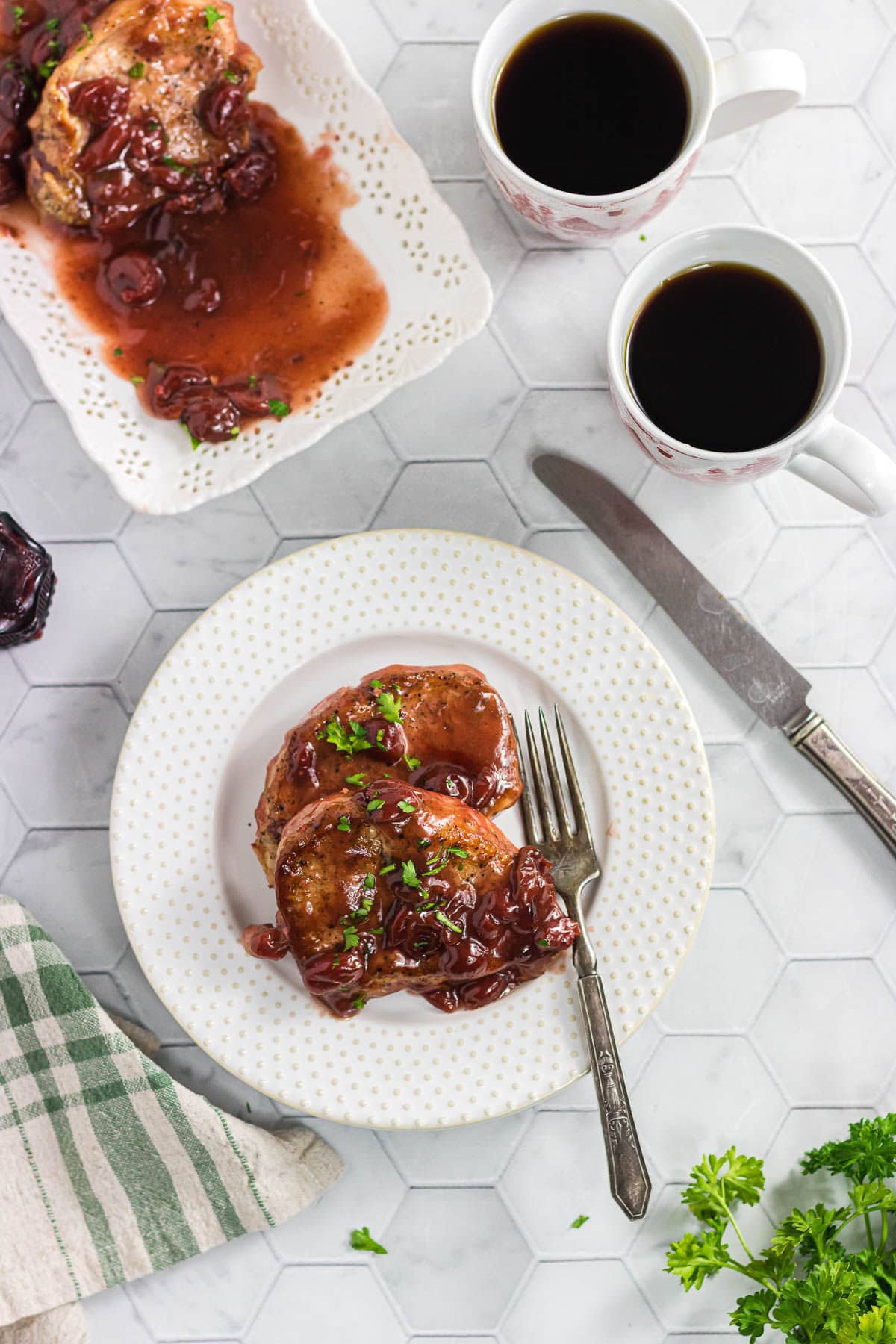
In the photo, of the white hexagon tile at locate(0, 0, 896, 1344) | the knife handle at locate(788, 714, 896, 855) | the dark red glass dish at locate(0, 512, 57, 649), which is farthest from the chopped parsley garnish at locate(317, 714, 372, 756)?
the knife handle at locate(788, 714, 896, 855)

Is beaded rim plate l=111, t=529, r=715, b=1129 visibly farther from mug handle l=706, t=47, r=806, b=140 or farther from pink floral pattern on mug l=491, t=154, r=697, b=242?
mug handle l=706, t=47, r=806, b=140

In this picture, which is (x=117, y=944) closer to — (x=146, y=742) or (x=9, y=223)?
(x=146, y=742)

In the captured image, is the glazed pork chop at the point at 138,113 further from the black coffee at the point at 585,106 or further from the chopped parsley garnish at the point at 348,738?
the chopped parsley garnish at the point at 348,738

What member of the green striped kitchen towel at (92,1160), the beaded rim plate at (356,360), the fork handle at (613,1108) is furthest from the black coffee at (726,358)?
the green striped kitchen towel at (92,1160)

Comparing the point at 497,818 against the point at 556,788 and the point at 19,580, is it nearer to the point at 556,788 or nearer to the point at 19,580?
the point at 556,788

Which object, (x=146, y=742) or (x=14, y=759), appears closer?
(x=146, y=742)

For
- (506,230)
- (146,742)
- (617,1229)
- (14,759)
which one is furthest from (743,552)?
(14,759)
